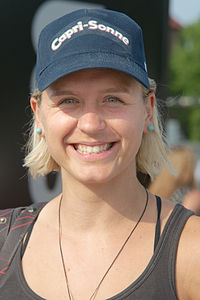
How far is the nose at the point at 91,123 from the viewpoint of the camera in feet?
4.87

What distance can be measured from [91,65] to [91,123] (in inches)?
7.9

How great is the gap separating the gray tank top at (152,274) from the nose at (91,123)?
458 millimetres

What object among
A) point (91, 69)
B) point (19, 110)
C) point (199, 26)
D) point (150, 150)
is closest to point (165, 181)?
point (19, 110)

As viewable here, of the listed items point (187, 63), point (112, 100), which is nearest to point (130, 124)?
point (112, 100)

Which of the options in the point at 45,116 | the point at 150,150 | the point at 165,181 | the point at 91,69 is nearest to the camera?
the point at 91,69

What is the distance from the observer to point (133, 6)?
346 centimetres

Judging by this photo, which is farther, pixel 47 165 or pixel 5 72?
pixel 5 72

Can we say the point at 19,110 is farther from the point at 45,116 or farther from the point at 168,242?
the point at 168,242

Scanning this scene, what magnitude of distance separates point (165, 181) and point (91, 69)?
2.45 meters

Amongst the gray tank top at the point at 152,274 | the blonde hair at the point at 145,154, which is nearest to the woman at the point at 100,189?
the gray tank top at the point at 152,274

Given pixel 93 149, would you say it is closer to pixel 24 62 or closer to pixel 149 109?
pixel 149 109

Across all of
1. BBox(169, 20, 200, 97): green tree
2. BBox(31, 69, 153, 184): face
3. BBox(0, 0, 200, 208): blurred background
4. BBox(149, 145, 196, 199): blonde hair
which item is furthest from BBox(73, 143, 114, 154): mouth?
BBox(169, 20, 200, 97): green tree

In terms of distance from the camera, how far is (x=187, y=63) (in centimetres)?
3200

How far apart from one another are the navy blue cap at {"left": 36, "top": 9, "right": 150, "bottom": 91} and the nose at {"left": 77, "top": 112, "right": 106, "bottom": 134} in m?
0.17
